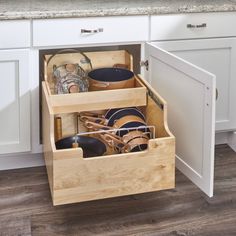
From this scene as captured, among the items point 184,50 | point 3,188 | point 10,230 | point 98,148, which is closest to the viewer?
point 10,230

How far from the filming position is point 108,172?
1972 mm

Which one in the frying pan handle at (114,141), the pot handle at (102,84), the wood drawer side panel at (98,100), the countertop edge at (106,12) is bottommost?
the frying pan handle at (114,141)

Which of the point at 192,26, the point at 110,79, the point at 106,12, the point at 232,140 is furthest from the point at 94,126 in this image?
the point at 232,140

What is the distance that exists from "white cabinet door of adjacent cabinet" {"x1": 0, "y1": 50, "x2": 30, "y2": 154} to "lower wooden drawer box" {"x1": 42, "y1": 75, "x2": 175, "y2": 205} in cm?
41

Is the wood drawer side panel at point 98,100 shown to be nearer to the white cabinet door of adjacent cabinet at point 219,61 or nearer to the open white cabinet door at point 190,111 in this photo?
the open white cabinet door at point 190,111

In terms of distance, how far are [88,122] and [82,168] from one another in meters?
0.40

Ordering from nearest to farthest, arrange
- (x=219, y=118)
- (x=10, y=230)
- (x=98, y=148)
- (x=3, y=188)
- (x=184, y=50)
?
(x=10, y=230) → (x=98, y=148) → (x=3, y=188) → (x=184, y=50) → (x=219, y=118)

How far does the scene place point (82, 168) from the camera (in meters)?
1.94

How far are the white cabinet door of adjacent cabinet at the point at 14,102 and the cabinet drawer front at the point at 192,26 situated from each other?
2.28ft

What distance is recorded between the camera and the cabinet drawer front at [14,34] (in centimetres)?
234

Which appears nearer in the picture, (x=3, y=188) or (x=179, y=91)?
(x=179, y=91)

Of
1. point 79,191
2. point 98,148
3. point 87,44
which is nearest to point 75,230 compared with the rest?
point 79,191

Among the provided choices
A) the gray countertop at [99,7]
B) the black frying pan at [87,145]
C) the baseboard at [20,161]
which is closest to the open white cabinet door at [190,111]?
the gray countertop at [99,7]

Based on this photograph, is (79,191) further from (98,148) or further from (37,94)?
(37,94)
